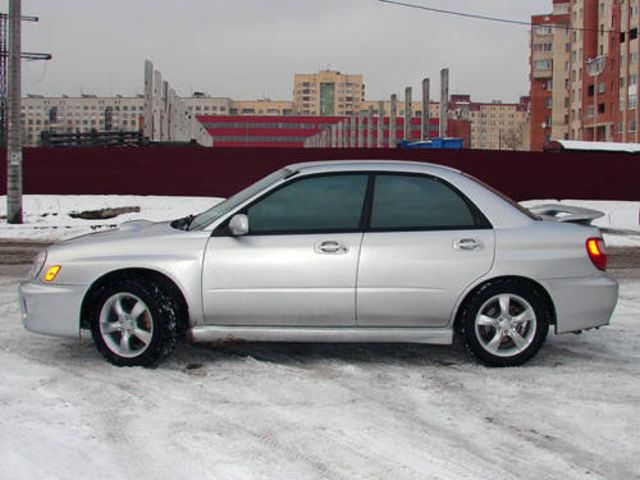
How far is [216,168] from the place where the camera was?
27.4 metres

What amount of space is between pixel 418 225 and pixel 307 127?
13336 cm

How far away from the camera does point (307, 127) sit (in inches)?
5423

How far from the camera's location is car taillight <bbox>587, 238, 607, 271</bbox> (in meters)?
5.79

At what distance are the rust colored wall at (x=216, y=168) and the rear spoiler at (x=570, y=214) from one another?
20021 millimetres


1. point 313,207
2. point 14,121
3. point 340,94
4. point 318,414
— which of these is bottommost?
point 318,414

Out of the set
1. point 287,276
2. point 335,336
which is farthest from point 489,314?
point 287,276

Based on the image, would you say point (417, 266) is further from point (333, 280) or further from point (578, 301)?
point (578, 301)

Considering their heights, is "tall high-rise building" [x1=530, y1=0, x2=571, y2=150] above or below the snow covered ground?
above

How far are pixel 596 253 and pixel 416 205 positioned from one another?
4.38 ft

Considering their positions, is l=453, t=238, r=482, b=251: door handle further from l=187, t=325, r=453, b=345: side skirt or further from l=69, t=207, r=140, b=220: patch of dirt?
l=69, t=207, r=140, b=220: patch of dirt

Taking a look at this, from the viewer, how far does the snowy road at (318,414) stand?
3871 mm

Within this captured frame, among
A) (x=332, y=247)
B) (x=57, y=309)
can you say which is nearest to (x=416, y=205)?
(x=332, y=247)

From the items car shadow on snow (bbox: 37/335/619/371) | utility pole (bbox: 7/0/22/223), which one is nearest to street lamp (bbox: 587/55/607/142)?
utility pole (bbox: 7/0/22/223)

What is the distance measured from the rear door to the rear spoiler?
2.67 feet
